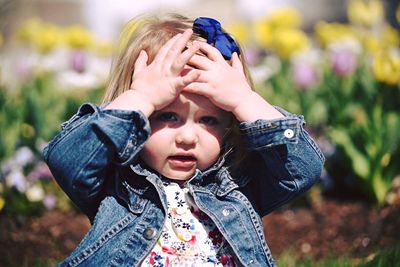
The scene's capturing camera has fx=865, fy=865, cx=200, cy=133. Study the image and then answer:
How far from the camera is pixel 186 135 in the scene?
6.82 feet

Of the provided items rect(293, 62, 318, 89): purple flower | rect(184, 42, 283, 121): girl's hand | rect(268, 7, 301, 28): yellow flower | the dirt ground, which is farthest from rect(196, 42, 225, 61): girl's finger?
rect(268, 7, 301, 28): yellow flower

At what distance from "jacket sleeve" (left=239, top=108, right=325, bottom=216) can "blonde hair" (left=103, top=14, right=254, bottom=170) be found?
8 cm

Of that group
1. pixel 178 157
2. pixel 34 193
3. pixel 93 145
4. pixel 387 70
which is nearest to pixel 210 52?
pixel 178 157

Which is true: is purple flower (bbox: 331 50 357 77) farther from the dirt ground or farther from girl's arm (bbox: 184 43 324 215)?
girl's arm (bbox: 184 43 324 215)

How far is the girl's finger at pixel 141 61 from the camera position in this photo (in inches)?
85.5

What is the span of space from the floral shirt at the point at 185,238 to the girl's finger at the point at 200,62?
12.3 inches

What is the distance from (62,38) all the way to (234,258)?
5449 millimetres

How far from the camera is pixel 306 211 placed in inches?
189

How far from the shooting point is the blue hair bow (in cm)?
221

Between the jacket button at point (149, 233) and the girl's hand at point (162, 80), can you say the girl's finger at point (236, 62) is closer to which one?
the girl's hand at point (162, 80)

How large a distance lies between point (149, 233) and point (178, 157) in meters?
0.20

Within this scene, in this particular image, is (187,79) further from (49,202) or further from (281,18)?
(281,18)

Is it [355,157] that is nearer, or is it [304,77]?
[355,157]

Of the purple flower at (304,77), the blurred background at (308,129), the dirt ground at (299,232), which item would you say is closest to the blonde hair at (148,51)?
the blurred background at (308,129)
